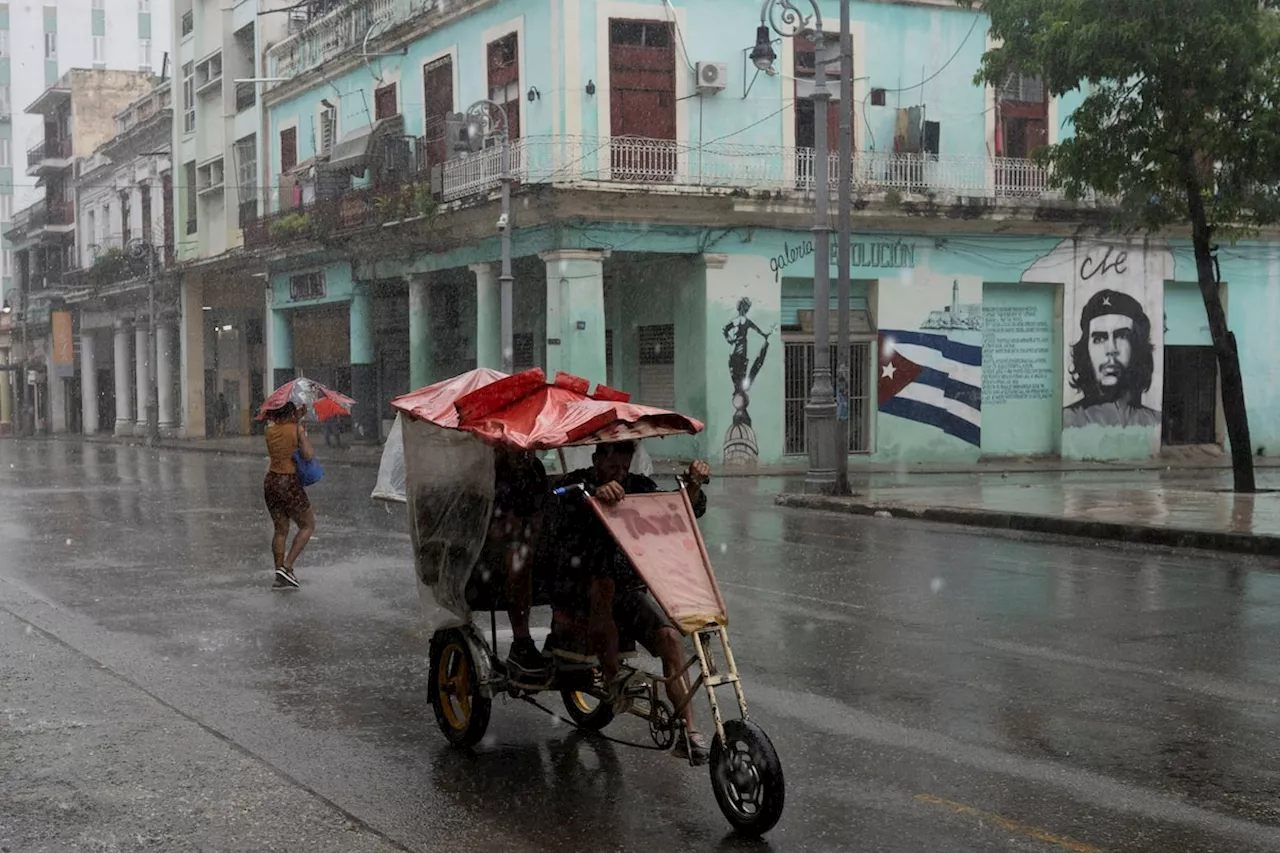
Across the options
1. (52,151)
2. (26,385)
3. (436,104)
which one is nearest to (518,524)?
(436,104)

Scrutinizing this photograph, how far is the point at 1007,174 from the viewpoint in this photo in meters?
28.9

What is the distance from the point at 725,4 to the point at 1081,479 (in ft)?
35.8

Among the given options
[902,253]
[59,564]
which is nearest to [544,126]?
[902,253]

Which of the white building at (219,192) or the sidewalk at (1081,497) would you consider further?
the white building at (219,192)

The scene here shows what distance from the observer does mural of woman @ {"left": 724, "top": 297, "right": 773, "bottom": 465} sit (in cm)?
2731

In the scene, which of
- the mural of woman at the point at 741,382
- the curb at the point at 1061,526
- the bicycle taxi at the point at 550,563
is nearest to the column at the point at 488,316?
the mural of woman at the point at 741,382

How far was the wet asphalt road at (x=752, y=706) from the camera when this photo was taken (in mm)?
5023

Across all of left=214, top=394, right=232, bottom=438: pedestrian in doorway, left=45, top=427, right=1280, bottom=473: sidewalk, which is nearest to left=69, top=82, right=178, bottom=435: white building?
left=214, top=394, right=232, bottom=438: pedestrian in doorway

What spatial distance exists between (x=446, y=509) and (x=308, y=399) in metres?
5.21

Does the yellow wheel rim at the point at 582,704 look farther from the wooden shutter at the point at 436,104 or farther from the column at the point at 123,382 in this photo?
the column at the point at 123,382

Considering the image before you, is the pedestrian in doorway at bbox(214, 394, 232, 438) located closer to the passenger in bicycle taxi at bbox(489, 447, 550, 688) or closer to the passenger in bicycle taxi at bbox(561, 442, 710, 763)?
the passenger in bicycle taxi at bbox(489, 447, 550, 688)

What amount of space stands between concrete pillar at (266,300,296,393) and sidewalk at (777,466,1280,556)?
68.1ft

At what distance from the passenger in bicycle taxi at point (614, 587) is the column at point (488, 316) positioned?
23668mm

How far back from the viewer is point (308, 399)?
435 inches
